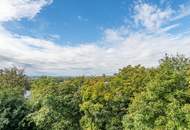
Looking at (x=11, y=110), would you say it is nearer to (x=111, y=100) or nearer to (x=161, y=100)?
(x=111, y=100)

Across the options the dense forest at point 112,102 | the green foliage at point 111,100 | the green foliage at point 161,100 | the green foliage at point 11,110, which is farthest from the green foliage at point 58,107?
the green foliage at point 161,100

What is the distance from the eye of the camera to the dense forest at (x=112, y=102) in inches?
854

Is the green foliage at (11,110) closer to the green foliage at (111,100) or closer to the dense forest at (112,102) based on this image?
the dense forest at (112,102)

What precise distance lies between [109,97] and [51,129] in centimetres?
662

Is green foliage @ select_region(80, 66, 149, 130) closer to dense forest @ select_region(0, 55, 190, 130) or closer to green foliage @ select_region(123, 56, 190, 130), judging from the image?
dense forest @ select_region(0, 55, 190, 130)

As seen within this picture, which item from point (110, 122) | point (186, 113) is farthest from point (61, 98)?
point (186, 113)

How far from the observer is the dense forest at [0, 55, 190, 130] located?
21.7 metres

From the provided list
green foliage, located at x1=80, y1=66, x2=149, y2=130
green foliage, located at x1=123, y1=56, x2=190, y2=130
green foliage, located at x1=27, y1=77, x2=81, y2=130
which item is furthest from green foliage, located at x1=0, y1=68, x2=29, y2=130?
green foliage, located at x1=123, y1=56, x2=190, y2=130

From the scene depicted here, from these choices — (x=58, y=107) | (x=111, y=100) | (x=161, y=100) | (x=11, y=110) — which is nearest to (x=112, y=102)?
(x=111, y=100)

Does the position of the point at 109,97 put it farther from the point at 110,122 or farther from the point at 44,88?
the point at 44,88

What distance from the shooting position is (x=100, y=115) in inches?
1053

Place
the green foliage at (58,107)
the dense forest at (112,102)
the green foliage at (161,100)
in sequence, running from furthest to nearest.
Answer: the green foliage at (58,107) < the dense forest at (112,102) < the green foliage at (161,100)

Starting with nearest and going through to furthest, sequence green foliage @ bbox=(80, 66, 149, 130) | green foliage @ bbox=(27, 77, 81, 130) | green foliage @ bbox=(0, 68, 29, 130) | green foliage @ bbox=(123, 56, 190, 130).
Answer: green foliage @ bbox=(123, 56, 190, 130), green foliage @ bbox=(80, 66, 149, 130), green foliage @ bbox=(27, 77, 81, 130), green foliage @ bbox=(0, 68, 29, 130)

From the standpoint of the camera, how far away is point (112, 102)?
26828mm
